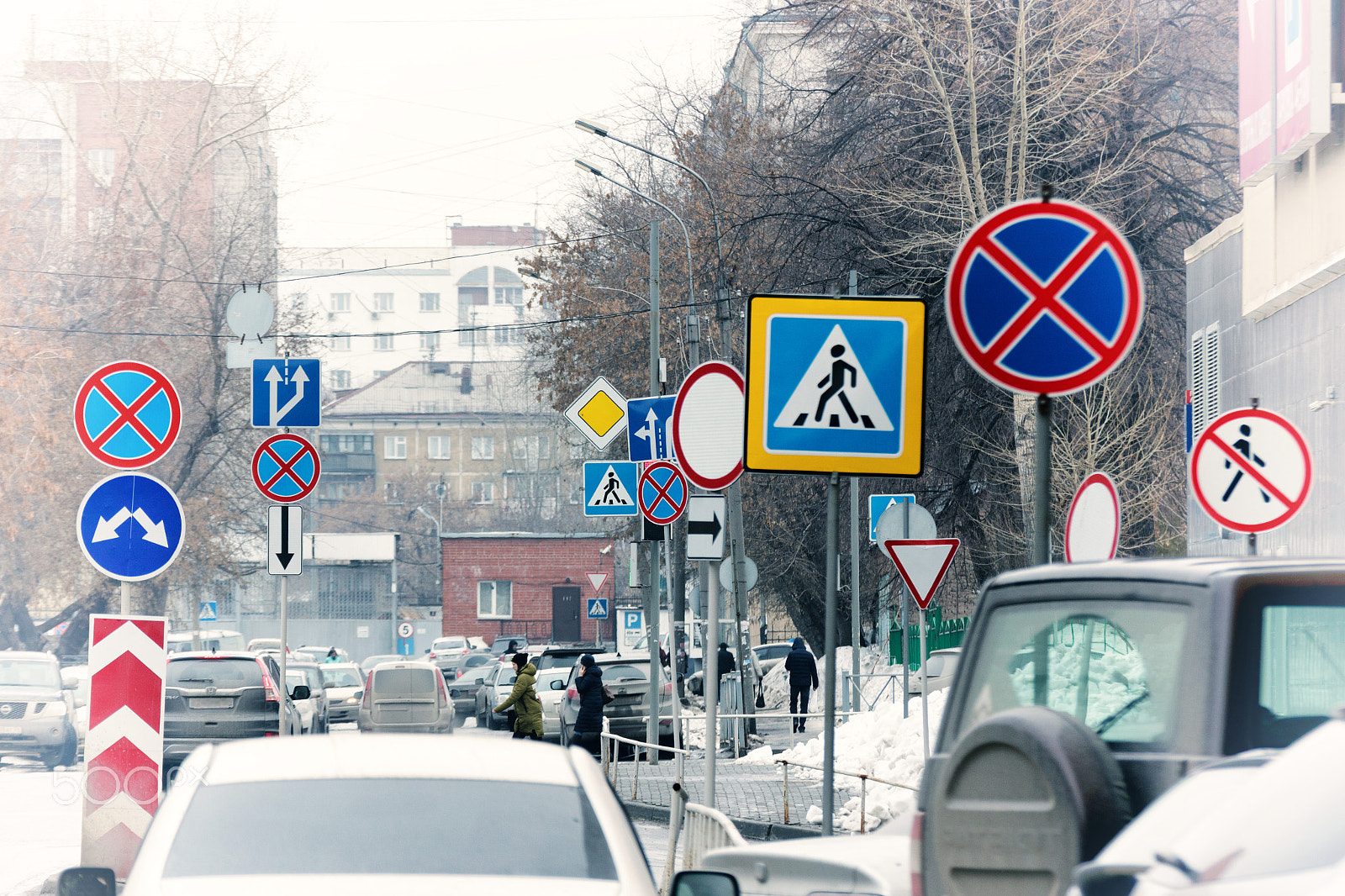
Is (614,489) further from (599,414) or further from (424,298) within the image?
(424,298)

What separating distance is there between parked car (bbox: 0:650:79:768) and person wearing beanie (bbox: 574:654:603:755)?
758cm

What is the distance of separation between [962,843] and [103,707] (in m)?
7.14

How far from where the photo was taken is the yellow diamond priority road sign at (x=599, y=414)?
2044 centimetres

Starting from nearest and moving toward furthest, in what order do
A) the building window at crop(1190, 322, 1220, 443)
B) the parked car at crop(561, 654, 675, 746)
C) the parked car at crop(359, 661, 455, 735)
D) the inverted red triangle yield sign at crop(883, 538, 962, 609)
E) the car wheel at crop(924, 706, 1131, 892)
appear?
1. the car wheel at crop(924, 706, 1131, 892)
2. the inverted red triangle yield sign at crop(883, 538, 962, 609)
3. the building window at crop(1190, 322, 1220, 443)
4. the parked car at crop(561, 654, 675, 746)
5. the parked car at crop(359, 661, 455, 735)

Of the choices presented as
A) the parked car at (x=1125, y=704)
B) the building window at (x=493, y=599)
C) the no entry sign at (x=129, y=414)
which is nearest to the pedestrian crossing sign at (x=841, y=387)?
the parked car at (x=1125, y=704)

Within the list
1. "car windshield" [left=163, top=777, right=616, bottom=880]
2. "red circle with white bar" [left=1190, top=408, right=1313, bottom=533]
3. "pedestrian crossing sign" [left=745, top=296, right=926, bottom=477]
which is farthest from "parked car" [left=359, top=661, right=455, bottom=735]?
"car windshield" [left=163, top=777, right=616, bottom=880]

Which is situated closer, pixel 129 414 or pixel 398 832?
pixel 398 832

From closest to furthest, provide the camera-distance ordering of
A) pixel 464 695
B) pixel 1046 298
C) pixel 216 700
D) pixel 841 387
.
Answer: pixel 1046 298 < pixel 841 387 < pixel 216 700 < pixel 464 695

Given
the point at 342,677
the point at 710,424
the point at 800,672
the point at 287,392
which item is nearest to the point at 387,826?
the point at 710,424

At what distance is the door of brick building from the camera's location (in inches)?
2852

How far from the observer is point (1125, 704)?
422cm

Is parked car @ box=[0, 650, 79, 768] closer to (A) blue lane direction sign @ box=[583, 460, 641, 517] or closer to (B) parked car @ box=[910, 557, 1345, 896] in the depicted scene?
(A) blue lane direction sign @ box=[583, 460, 641, 517]

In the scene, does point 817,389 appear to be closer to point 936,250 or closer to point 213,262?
point 936,250

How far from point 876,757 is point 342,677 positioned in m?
20.3
